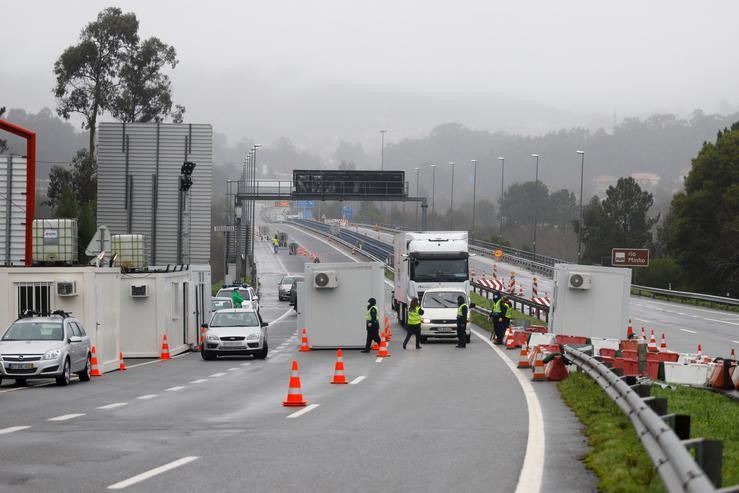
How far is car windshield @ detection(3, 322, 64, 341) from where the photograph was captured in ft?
82.7

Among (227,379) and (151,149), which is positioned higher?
(151,149)

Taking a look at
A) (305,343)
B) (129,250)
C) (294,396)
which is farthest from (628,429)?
(305,343)

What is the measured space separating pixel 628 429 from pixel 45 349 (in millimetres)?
13862

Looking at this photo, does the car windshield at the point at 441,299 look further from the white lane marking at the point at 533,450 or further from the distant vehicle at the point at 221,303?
the white lane marking at the point at 533,450

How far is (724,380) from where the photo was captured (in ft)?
74.4

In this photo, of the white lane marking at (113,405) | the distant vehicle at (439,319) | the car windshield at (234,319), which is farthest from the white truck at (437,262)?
the white lane marking at (113,405)

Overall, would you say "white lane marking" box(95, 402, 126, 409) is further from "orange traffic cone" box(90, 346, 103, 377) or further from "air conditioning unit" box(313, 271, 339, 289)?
"air conditioning unit" box(313, 271, 339, 289)

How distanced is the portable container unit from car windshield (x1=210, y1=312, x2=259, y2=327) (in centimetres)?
448

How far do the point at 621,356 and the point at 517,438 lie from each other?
12428 millimetres

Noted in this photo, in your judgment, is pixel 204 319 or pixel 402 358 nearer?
pixel 402 358

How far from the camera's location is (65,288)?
93.3ft

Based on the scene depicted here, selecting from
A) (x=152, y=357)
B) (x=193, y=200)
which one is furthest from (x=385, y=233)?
(x=152, y=357)

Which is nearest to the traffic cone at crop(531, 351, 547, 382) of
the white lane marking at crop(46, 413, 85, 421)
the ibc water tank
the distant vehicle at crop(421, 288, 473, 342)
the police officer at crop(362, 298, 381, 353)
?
the white lane marking at crop(46, 413, 85, 421)

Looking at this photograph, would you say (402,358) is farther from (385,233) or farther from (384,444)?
(385,233)
